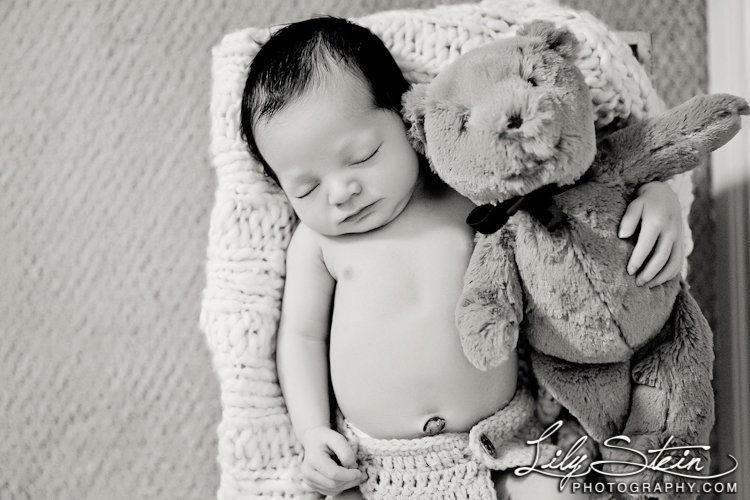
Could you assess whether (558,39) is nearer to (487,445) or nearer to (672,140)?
(672,140)

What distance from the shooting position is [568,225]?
0.76 metres

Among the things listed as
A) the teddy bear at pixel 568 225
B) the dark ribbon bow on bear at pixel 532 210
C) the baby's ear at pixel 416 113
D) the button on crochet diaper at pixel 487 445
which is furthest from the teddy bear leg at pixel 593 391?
the baby's ear at pixel 416 113

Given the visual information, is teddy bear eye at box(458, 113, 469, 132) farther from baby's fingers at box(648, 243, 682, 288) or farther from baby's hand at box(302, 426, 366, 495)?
baby's hand at box(302, 426, 366, 495)

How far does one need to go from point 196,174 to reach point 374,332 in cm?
49

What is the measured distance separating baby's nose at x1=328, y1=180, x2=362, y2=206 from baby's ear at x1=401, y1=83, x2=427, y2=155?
9 centimetres

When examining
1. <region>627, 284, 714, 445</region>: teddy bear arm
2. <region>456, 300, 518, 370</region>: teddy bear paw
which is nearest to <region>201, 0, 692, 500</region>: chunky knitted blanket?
<region>627, 284, 714, 445</region>: teddy bear arm

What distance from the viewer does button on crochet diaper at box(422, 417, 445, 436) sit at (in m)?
0.87

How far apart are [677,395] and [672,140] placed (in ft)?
1.02

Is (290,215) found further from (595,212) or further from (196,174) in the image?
(595,212)

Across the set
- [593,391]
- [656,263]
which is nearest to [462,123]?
[656,263]

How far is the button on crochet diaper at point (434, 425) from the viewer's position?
0.87 meters

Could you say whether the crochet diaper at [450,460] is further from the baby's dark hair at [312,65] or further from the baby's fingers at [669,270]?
the baby's dark hair at [312,65]

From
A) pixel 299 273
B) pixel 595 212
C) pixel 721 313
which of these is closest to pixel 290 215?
pixel 299 273

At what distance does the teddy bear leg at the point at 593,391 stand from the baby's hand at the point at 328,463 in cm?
28
